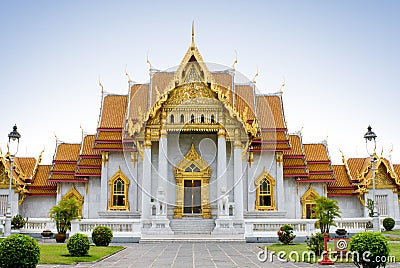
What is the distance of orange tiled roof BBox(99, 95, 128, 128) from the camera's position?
99.3ft

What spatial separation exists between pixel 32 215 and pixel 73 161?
4.01 metres

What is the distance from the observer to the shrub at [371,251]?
11.2 metres

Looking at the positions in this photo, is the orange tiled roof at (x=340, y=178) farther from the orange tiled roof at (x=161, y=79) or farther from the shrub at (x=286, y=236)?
the orange tiled roof at (x=161, y=79)

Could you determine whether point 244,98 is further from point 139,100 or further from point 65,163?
point 65,163

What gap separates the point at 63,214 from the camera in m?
22.5

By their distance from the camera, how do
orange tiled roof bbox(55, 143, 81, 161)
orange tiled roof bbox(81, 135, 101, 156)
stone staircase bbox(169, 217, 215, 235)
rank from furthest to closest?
orange tiled roof bbox(55, 143, 81, 161), orange tiled roof bbox(81, 135, 101, 156), stone staircase bbox(169, 217, 215, 235)

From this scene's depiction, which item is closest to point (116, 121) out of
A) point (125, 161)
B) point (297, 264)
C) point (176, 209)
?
point (125, 161)

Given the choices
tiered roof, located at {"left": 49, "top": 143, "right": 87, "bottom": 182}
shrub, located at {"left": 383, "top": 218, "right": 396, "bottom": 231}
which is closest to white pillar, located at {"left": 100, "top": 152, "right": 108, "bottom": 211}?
tiered roof, located at {"left": 49, "top": 143, "right": 87, "bottom": 182}

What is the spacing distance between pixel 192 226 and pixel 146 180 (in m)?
3.27

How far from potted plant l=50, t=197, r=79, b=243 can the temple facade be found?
3.56 metres

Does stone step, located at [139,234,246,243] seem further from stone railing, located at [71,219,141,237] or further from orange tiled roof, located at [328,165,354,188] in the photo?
orange tiled roof, located at [328,165,354,188]

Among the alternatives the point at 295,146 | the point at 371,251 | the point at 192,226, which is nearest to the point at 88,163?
the point at 192,226

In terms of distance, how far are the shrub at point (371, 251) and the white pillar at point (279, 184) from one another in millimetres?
17055

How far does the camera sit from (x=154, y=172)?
27.5 meters
